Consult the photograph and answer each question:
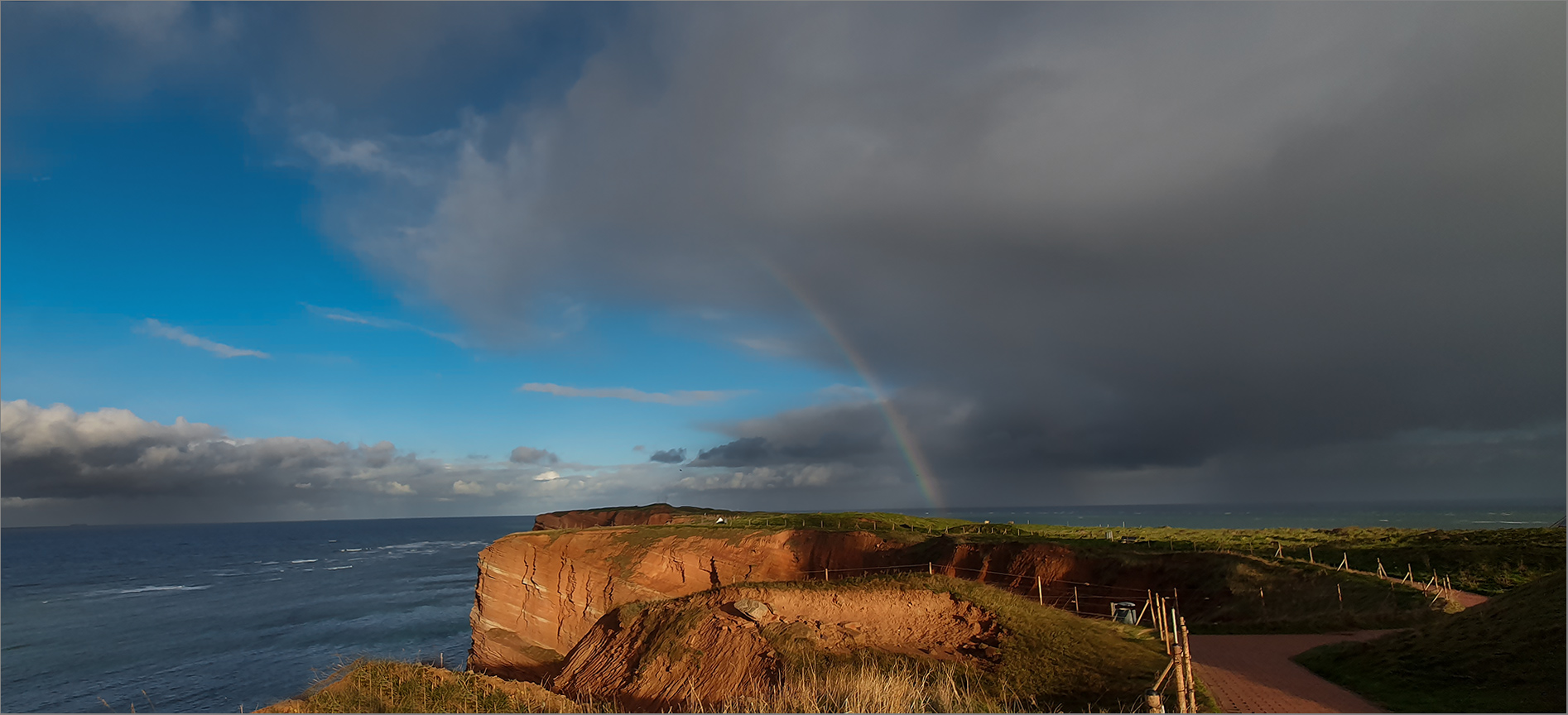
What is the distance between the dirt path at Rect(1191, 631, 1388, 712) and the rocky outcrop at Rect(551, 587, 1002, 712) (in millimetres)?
5586

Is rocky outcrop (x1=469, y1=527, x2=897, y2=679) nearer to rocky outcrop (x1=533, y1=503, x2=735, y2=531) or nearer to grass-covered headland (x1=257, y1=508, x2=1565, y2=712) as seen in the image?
grass-covered headland (x1=257, y1=508, x2=1565, y2=712)

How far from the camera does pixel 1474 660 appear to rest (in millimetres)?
15789

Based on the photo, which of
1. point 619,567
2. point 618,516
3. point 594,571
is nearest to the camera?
point 594,571

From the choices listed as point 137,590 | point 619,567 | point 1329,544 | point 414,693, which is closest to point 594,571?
point 619,567

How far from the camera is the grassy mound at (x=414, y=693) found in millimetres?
12453

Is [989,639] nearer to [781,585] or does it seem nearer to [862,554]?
[781,585]

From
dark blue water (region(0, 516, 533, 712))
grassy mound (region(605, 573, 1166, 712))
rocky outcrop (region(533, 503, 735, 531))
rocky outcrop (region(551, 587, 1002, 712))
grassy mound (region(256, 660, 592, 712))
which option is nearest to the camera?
grassy mound (region(605, 573, 1166, 712))

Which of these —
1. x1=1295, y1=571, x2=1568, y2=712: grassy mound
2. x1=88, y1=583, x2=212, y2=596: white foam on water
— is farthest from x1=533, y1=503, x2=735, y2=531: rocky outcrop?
x1=1295, y1=571, x2=1568, y2=712: grassy mound

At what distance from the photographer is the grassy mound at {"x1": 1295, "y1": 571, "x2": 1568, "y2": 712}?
14.1m

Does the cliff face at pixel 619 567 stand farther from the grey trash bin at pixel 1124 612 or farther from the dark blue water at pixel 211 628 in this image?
the grey trash bin at pixel 1124 612

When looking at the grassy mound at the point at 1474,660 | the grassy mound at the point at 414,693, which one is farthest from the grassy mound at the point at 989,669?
the grassy mound at the point at 414,693

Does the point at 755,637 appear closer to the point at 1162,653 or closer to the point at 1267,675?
A: the point at 1162,653

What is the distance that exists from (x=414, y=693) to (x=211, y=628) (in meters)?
68.5

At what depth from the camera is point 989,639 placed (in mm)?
20141
